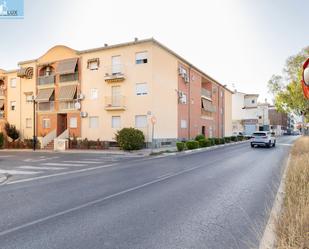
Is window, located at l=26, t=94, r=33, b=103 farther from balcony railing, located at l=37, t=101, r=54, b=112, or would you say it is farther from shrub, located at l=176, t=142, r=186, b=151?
shrub, located at l=176, t=142, r=186, b=151

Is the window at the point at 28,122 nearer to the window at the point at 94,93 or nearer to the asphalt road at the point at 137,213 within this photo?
the window at the point at 94,93

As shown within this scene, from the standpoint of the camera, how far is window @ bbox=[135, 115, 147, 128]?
23731mm

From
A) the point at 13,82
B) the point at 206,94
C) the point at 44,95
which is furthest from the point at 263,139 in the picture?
the point at 13,82

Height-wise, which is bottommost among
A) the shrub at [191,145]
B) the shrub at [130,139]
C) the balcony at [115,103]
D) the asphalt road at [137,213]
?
the asphalt road at [137,213]

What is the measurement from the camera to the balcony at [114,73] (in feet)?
81.0

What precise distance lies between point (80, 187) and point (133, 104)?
55.3 feet

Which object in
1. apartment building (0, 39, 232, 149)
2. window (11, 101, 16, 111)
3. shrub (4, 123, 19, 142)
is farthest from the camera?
window (11, 101, 16, 111)

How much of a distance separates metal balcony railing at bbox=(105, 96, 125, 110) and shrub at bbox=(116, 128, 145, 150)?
3654 mm

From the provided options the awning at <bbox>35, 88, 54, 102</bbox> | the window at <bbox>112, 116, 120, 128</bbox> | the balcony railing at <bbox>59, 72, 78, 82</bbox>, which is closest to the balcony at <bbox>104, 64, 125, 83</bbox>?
the window at <bbox>112, 116, 120, 128</bbox>

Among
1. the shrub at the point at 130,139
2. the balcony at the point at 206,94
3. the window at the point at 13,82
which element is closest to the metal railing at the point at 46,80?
the window at the point at 13,82

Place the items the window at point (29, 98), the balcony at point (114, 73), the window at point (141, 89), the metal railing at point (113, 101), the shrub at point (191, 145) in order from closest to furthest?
the shrub at point (191, 145) → the window at point (141, 89) → the balcony at point (114, 73) → the metal railing at point (113, 101) → the window at point (29, 98)

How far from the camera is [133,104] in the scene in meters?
24.4

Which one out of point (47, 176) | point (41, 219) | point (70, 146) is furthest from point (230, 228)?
point (70, 146)

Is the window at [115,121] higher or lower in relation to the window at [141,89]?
lower
